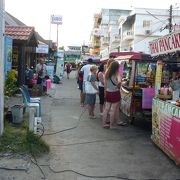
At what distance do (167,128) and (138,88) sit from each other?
3.48 meters

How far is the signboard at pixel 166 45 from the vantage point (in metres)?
7.69

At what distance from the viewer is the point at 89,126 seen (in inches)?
432

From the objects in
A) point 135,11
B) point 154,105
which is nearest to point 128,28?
point 135,11

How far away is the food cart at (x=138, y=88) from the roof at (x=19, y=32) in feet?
19.2

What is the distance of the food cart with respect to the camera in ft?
34.9

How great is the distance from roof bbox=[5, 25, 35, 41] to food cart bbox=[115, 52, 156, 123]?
5.85m

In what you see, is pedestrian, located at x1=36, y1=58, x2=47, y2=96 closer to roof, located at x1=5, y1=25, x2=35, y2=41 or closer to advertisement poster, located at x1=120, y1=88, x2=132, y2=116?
roof, located at x1=5, y1=25, x2=35, y2=41

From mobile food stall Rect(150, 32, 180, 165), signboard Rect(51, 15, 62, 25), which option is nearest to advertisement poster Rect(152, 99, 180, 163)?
mobile food stall Rect(150, 32, 180, 165)

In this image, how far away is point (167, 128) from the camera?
7.62 metres

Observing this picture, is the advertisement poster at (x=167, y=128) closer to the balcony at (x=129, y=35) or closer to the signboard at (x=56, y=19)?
the signboard at (x=56, y=19)

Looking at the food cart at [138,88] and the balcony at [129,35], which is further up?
the balcony at [129,35]

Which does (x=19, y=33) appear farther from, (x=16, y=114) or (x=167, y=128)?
(x=167, y=128)

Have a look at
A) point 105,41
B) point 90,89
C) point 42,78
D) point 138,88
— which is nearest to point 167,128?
point 138,88

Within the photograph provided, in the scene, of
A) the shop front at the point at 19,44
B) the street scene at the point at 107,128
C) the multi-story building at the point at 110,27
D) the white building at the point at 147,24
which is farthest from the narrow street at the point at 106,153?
the multi-story building at the point at 110,27
